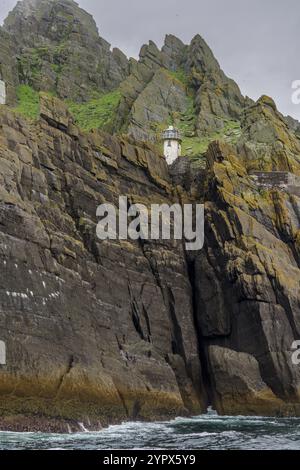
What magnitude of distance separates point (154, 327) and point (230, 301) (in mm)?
8550

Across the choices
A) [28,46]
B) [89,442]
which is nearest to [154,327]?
[89,442]

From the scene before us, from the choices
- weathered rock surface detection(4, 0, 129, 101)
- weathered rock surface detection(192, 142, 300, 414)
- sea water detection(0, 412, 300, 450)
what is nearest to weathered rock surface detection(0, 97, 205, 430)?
sea water detection(0, 412, 300, 450)

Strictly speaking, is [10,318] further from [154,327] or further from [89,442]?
[154,327]

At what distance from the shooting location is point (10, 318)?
169ft

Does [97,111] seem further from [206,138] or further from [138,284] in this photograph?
[138,284]

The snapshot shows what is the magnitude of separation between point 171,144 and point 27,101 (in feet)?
83.3

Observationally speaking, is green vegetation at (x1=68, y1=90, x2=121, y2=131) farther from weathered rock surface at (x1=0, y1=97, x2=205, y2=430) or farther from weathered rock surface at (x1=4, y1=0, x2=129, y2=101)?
weathered rock surface at (x1=0, y1=97, x2=205, y2=430)

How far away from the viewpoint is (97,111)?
400 ft

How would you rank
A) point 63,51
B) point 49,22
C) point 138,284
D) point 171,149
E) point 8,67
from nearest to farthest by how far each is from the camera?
point 138,284 → point 171,149 → point 8,67 → point 63,51 → point 49,22

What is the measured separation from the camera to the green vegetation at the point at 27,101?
106 meters

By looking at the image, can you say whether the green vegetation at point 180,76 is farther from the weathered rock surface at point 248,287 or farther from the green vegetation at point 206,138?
the weathered rock surface at point 248,287

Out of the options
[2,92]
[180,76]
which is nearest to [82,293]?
[2,92]

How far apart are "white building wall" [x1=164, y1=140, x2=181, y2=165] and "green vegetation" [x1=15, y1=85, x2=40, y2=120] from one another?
19.1 m

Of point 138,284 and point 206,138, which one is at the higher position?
point 206,138
